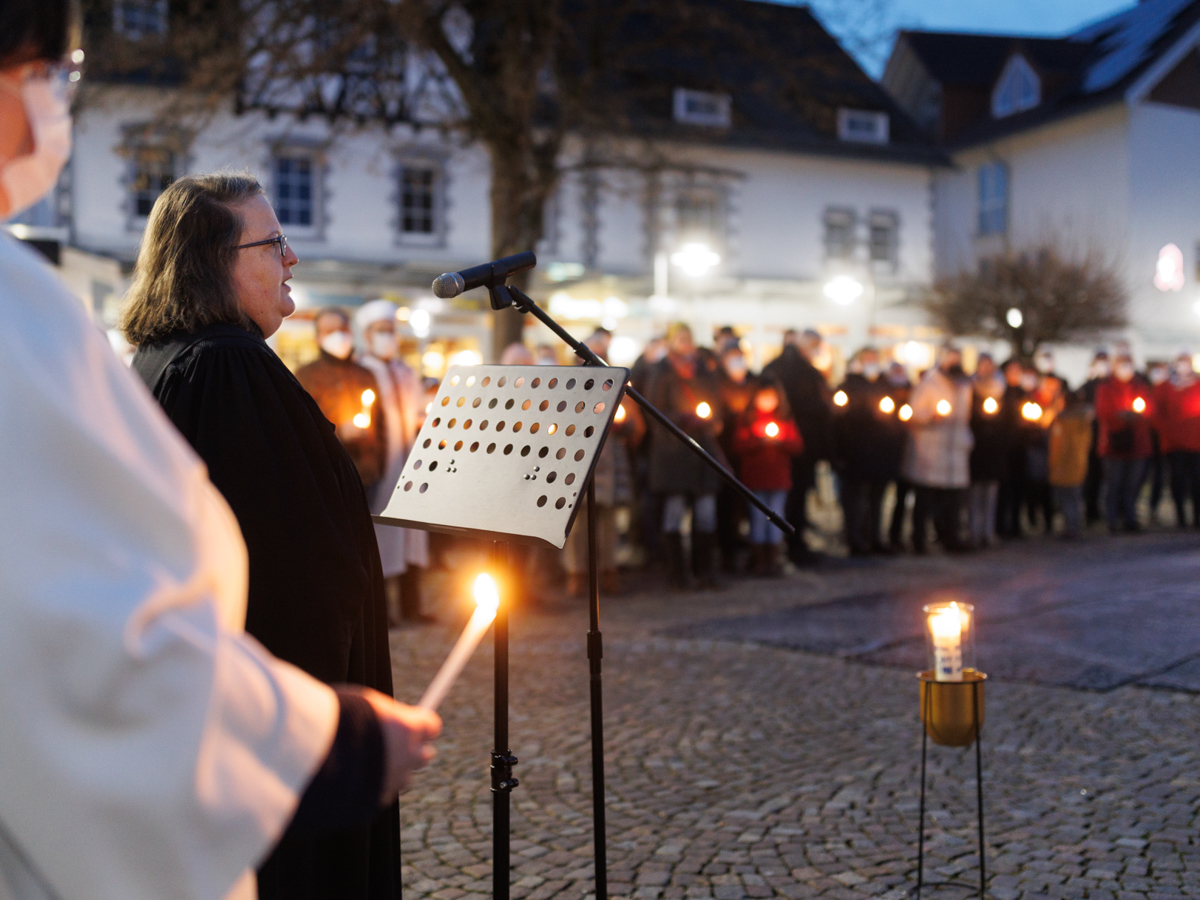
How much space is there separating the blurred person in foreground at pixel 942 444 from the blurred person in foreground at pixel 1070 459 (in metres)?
1.76

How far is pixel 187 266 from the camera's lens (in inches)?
94.9

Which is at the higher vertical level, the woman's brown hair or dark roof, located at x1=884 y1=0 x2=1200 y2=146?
dark roof, located at x1=884 y1=0 x2=1200 y2=146

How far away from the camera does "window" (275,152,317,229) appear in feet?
82.7

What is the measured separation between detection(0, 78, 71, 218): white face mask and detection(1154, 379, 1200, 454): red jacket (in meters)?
14.3

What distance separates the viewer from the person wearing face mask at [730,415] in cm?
1015

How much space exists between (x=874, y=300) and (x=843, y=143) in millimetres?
4573

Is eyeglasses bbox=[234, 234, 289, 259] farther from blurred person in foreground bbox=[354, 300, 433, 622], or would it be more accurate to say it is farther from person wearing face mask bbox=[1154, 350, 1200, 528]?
person wearing face mask bbox=[1154, 350, 1200, 528]

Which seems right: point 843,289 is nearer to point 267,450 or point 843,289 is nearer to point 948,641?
point 948,641

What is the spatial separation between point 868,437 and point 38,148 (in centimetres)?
1042

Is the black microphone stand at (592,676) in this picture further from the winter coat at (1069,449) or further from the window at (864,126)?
the window at (864,126)

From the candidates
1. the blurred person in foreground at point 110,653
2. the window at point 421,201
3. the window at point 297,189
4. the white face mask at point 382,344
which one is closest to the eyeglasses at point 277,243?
the blurred person in foreground at point 110,653

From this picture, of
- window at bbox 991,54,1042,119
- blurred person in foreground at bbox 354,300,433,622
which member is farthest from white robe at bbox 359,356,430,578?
window at bbox 991,54,1042,119

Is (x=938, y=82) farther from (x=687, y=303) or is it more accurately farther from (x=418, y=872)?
(x=418, y=872)

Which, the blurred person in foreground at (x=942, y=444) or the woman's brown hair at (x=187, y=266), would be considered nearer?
the woman's brown hair at (x=187, y=266)
